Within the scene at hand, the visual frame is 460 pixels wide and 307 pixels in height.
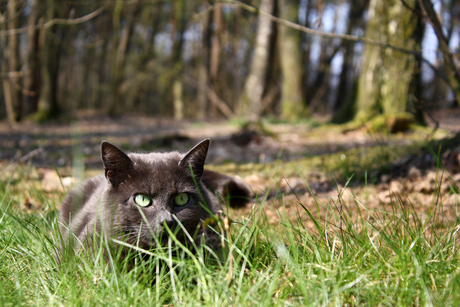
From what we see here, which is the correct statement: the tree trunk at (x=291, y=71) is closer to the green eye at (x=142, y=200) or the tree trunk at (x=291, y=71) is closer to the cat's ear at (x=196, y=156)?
the cat's ear at (x=196, y=156)

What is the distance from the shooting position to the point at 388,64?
5.27 meters

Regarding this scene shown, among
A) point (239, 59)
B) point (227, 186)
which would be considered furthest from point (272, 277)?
point (239, 59)

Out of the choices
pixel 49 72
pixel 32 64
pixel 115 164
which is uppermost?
pixel 32 64

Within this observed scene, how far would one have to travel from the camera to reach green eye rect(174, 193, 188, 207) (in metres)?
1.76

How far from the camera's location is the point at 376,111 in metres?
5.66

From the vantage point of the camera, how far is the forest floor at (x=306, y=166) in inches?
92.9

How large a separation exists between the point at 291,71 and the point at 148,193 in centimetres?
913

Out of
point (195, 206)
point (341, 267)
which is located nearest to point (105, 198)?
point (195, 206)

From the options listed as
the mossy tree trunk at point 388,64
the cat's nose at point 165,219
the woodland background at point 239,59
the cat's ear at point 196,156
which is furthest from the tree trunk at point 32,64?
the cat's nose at point 165,219

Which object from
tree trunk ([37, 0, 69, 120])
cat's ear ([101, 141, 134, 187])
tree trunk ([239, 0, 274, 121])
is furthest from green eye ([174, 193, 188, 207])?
tree trunk ([37, 0, 69, 120])

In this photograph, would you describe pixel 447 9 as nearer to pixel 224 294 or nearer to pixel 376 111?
pixel 376 111

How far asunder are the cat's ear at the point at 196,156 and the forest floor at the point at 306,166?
423mm

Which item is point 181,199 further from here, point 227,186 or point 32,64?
point 32,64

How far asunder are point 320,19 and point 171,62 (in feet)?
52.1
